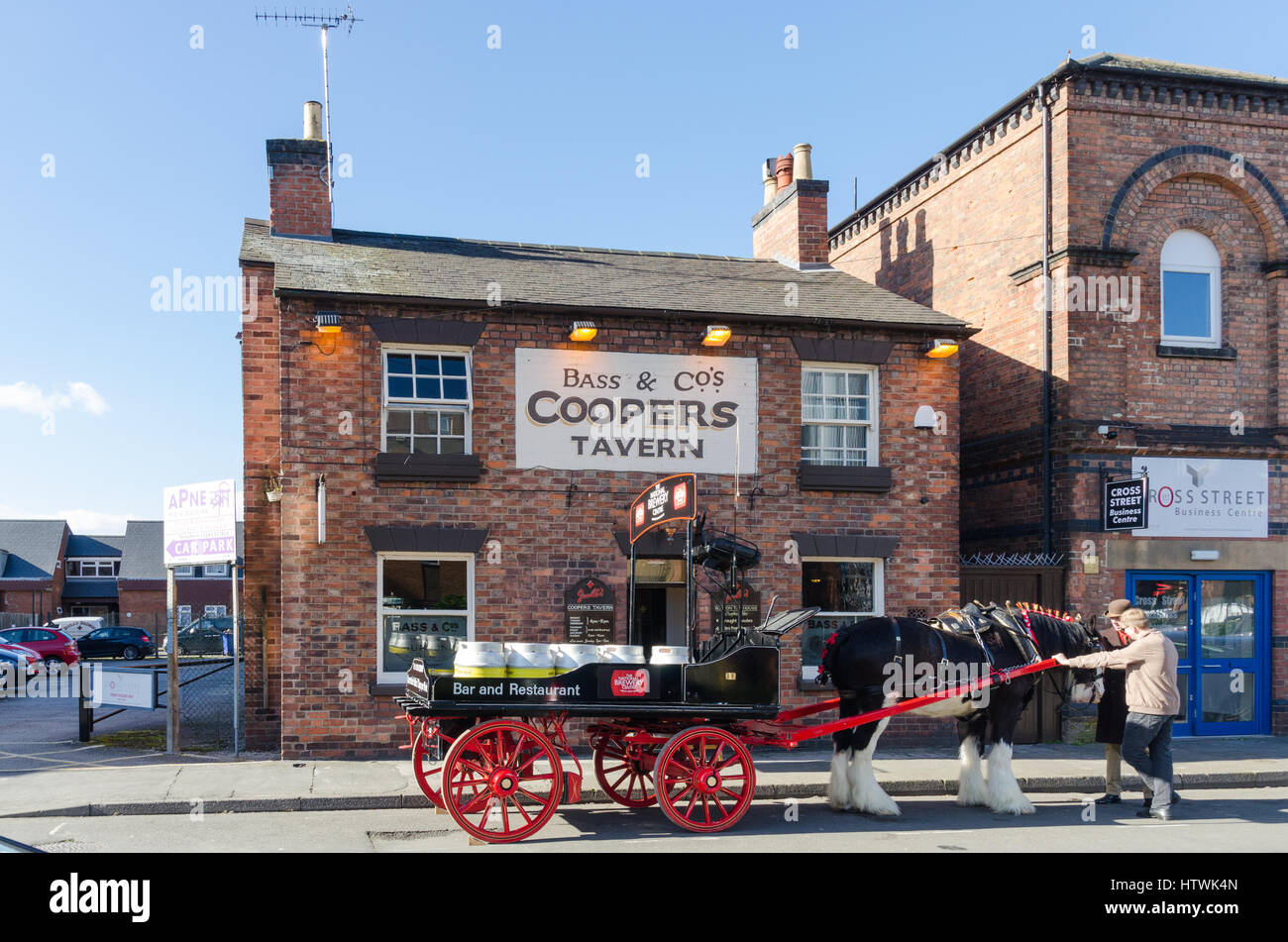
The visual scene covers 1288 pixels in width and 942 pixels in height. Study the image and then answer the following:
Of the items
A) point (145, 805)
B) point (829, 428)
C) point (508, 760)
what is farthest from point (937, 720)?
point (145, 805)

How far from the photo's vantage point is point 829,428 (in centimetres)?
1420

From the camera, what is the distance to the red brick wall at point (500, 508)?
40.5ft

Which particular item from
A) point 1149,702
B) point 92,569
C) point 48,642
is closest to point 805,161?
point 1149,702

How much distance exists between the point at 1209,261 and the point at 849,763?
1032 cm

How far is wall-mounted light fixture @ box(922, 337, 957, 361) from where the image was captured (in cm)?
1409

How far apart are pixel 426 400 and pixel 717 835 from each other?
6581 mm

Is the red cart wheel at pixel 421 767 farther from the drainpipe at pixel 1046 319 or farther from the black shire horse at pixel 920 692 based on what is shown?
the drainpipe at pixel 1046 319

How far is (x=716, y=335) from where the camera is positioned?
1331 centimetres

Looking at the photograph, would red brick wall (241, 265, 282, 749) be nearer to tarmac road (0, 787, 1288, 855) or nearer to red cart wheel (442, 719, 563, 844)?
tarmac road (0, 787, 1288, 855)

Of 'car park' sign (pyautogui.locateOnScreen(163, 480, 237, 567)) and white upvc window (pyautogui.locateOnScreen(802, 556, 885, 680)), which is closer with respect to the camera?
'car park' sign (pyautogui.locateOnScreen(163, 480, 237, 567))

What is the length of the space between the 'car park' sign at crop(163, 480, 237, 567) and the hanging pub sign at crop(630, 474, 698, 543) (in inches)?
209

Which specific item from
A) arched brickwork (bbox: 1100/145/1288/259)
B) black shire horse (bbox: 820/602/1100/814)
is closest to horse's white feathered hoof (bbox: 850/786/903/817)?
black shire horse (bbox: 820/602/1100/814)

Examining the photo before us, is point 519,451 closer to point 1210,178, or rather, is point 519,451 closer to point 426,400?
point 426,400

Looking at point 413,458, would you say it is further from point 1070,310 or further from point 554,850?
point 1070,310
